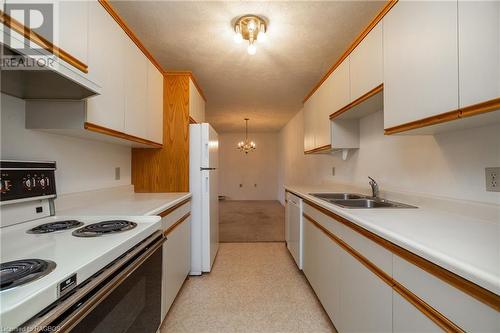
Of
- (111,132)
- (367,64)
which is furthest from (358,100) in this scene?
(111,132)

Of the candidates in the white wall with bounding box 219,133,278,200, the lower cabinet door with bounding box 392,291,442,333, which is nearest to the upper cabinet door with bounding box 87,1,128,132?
the lower cabinet door with bounding box 392,291,442,333

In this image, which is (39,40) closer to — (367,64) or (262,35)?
(262,35)

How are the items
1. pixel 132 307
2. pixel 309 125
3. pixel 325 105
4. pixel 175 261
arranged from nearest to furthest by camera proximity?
pixel 132 307
pixel 175 261
pixel 325 105
pixel 309 125

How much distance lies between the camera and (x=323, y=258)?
170cm

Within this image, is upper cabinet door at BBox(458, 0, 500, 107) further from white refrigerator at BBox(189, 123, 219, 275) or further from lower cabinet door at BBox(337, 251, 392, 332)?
white refrigerator at BBox(189, 123, 219, 275)

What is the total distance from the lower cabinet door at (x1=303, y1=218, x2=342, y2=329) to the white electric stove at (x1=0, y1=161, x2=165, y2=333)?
1103 millimetres

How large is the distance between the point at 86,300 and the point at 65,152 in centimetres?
122

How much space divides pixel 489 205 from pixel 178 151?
239 cm

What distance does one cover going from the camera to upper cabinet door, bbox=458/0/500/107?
80cm

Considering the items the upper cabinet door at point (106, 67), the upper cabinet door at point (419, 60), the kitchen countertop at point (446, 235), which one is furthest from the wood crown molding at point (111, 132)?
the upper cabinet door at point (419, 60)

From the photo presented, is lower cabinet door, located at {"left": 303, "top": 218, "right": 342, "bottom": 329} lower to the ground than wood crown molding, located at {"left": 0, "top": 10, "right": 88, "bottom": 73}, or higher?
lower

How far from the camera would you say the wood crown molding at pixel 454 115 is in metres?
0.81

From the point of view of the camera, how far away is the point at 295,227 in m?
2.55

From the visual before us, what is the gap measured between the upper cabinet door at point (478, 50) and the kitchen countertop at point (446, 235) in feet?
1.71
